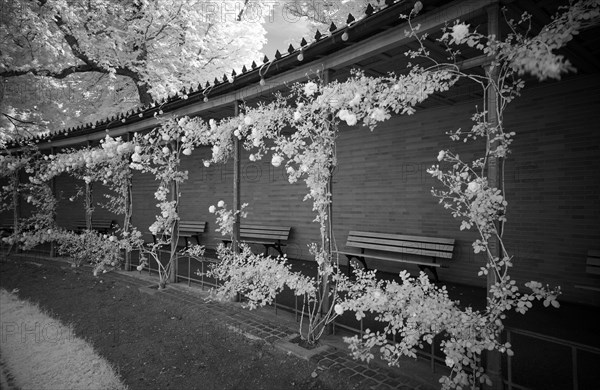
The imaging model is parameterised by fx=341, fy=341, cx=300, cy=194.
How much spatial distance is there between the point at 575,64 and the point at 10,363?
25.3 feet

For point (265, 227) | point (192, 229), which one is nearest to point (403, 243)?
point (265, 227)

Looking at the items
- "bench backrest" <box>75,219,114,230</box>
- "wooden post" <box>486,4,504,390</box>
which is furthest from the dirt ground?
"bench backrest" <box>75,219,114,230</box>

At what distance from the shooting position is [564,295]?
493 cm

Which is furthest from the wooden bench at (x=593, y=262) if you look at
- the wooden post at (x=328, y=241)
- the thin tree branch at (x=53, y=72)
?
the thin tree branch at (x=53, y=72)

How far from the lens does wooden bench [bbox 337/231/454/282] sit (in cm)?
574

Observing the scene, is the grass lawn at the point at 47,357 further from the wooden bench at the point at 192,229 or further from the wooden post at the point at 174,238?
the wooden bench at the point at 192,229

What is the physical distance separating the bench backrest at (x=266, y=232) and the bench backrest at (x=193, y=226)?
1601mm

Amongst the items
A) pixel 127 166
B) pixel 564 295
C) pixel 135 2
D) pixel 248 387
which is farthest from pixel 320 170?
pixel 135 2

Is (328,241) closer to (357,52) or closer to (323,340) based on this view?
(323,340)

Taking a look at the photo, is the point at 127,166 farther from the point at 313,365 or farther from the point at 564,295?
the point at 564,295

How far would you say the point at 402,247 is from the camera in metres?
6.23

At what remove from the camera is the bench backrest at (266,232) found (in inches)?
321

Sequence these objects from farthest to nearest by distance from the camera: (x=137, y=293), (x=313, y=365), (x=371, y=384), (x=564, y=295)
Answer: (x=137, y=293) < (x=564, y=295) < (x=313, y=365) < (x=371, y=384)

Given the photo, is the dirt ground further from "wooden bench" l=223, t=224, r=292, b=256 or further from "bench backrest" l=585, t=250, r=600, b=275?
"bench backrest" l=585, t=250, r=600, b=275
